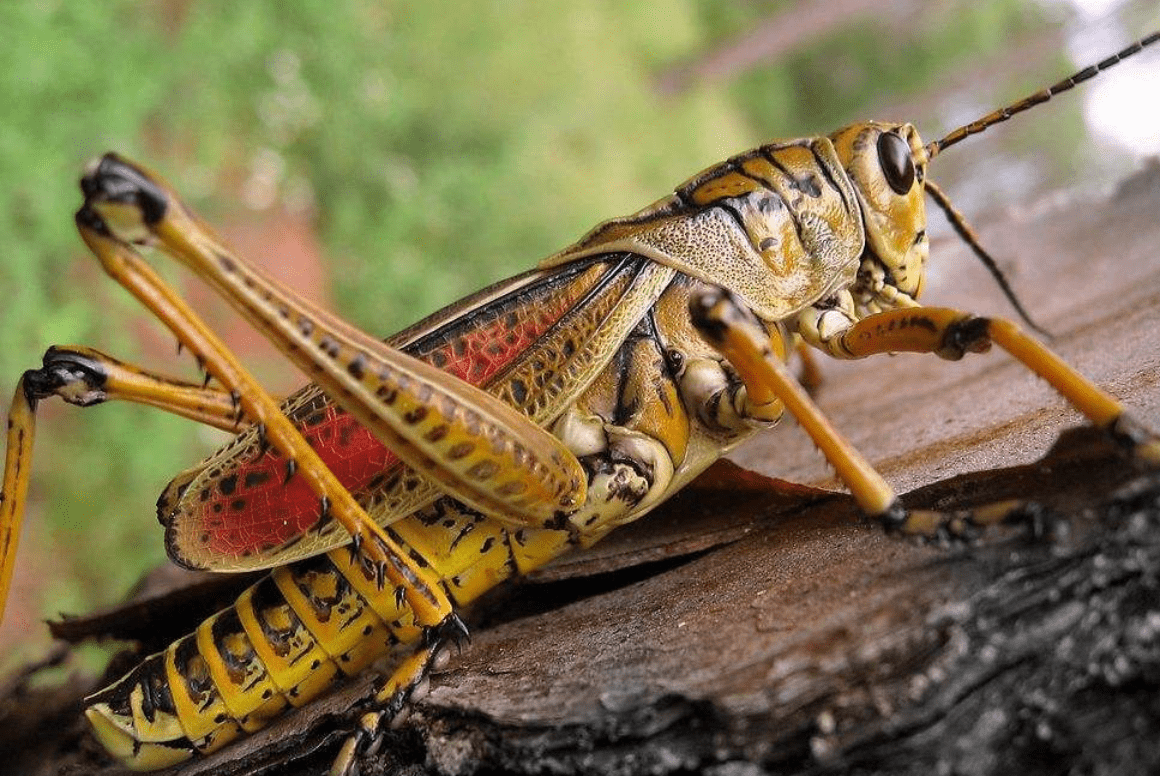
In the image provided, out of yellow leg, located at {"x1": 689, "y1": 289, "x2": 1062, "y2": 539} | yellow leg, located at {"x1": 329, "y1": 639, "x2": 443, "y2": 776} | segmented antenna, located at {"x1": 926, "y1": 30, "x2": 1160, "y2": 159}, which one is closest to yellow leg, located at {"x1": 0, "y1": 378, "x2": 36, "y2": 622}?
yellow leg, located at {"x1": 329, "y1": 639, "x2": 443, "y2": 776}

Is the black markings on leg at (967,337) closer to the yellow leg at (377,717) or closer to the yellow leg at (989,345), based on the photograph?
the yellow leg at (989,345)

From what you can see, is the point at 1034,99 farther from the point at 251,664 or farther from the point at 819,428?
the point at 251,664

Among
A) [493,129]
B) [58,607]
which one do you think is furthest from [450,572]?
[493,129]

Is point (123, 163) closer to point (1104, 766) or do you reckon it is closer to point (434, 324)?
point (434, 324)

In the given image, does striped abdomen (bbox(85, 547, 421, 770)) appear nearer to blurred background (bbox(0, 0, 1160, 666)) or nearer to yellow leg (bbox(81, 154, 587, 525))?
yellow leg (bbox(81, 154, 587, 525))

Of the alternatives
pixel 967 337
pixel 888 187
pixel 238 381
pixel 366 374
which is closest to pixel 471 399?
pixel 366 374

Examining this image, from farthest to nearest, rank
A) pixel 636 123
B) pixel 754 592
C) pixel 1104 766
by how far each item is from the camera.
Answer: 1. pixel 636 123
2. pixel 754 592
3. pixel 1104 766
